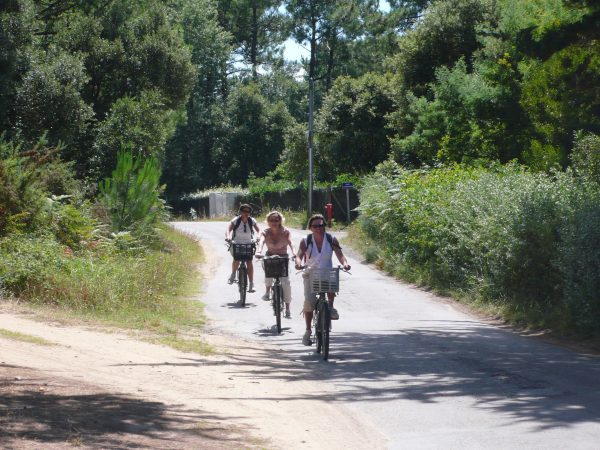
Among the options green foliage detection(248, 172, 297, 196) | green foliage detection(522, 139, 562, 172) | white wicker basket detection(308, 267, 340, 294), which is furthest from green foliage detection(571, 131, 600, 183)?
green foliage detection(248, 172, 297, 196)

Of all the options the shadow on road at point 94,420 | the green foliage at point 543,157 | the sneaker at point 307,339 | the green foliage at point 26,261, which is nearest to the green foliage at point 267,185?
the green foliage at point 543,157

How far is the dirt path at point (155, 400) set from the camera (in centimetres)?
756

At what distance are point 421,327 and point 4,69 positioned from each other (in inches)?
676

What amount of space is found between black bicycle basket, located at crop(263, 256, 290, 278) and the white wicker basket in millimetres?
3455

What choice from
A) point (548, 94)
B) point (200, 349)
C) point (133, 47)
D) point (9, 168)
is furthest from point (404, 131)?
point (200, 349)

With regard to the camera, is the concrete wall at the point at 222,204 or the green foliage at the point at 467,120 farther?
the concrete wall at the point at 222,204

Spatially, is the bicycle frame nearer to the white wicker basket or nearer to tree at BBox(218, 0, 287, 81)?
the white wicker basket

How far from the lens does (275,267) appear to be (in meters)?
16.8

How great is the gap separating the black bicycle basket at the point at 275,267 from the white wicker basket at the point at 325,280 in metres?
3.46

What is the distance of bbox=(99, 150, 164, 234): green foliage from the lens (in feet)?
88.3

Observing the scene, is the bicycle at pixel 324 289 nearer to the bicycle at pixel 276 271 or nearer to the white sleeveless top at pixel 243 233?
the bicycle at pixel 276 271

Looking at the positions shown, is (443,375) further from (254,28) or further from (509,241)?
(254,28)

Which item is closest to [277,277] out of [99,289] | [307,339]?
[307,339]

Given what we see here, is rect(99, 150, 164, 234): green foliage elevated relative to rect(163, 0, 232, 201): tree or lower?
lower
